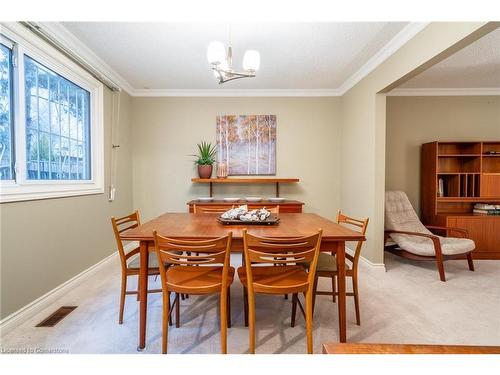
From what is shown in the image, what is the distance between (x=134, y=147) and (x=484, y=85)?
5507mm

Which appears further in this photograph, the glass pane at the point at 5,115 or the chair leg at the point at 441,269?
the chair leg at the point at 441,269

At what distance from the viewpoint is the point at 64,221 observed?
2479mm

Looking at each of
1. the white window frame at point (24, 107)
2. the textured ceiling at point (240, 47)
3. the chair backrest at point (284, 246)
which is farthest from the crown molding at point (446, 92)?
the white window frame at point (24, 107)

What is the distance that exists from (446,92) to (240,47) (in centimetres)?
338

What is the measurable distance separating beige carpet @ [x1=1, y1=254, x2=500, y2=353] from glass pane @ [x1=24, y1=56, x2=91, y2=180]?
127 cm

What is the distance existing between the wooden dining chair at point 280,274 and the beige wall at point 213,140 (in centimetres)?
260

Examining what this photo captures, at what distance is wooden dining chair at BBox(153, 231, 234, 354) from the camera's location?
4.67ft

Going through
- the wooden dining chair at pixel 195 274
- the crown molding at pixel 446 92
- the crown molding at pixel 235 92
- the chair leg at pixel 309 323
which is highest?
the crown molding at pixel 235 92

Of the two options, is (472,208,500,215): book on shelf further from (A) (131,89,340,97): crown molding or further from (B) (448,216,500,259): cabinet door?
(A) (131,89,340,97): crown molding

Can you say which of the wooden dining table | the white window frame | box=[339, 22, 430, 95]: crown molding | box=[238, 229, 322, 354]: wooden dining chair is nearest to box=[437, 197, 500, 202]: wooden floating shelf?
box=[339, 22, 430, 95]: crown molding

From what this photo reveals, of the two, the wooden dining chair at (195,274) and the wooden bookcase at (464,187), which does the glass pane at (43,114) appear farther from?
the wooden bookcase at (464,187)

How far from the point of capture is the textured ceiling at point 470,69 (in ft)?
8.79

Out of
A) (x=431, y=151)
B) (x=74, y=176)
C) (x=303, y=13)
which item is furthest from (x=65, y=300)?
(x=431, y=151)
